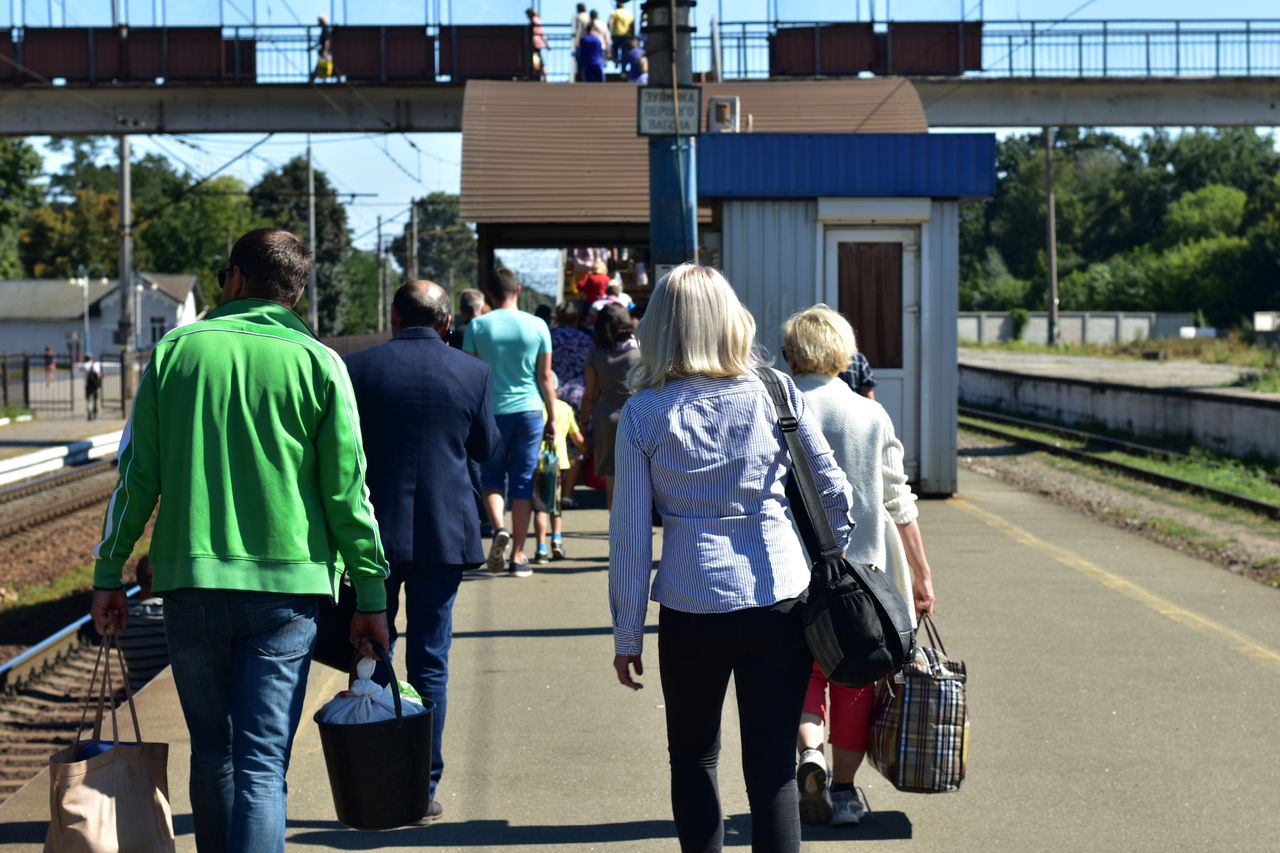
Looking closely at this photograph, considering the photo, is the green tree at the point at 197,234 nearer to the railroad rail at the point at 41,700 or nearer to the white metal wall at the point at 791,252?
the white metal wall at the point at 791,252

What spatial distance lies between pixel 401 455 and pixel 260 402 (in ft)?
4.41

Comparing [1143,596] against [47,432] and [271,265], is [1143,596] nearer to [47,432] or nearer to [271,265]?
[271,265]

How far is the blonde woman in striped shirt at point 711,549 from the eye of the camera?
3789 millimetres

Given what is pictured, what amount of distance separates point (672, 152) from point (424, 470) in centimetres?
530

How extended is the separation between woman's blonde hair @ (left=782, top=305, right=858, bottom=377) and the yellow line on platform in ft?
12.1

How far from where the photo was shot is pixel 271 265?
397cm

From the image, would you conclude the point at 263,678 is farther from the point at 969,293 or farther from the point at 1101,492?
the point at 969,293

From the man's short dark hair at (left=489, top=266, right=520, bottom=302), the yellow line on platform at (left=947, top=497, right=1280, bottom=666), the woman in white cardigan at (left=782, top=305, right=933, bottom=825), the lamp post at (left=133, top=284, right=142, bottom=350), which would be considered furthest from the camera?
the lamp post at (left=133, top=284, right=142, bottom=350)

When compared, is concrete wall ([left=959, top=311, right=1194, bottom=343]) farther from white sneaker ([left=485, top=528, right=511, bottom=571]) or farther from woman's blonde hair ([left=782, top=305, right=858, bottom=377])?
woman's blonde hair ([left=782, top=305, right=858, bottom=377])

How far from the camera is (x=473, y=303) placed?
9.95 meters

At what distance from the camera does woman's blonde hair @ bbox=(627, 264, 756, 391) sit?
3.85 meters

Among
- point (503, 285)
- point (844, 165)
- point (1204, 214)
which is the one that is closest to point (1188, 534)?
point (844, 165)

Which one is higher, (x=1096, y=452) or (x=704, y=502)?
(x=704, y=502)

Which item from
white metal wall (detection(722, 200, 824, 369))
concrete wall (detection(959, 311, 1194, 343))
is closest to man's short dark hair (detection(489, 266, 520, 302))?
white metal wall (detection(722, 200, 824, 369))
